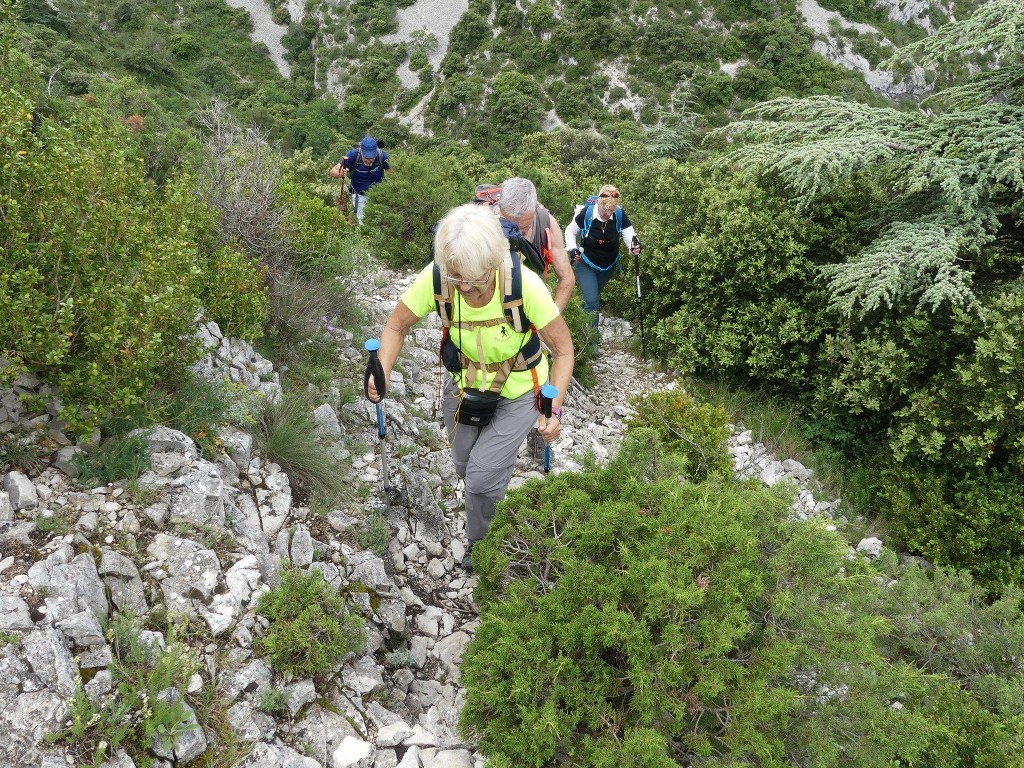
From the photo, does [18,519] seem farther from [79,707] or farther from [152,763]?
[152,763]

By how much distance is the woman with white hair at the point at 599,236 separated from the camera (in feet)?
23.0

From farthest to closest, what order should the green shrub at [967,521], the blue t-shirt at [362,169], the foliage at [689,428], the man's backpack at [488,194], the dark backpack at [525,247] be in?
the blue t-shirt at [362,169] → the man's backpack at [488,194] → the foliage at [689,428] → the green shrub at [967,521] → the dark backpack at [525,247]

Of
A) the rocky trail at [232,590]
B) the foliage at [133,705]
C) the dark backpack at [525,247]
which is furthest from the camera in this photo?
the dark backpack at [525,247]

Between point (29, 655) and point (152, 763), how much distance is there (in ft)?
2.14

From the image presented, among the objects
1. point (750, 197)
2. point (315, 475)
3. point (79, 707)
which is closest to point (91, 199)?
point (315, 475)

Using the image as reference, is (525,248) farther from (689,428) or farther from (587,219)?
(689,428)

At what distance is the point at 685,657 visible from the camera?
2664 millimetres

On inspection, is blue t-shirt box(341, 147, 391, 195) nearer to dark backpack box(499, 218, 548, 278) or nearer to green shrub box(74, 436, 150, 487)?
dark backpack box(499, 218, 548, 278)

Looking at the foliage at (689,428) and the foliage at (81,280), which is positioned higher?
the foliage at (81,280)

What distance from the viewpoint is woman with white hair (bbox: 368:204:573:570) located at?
10.2 feet

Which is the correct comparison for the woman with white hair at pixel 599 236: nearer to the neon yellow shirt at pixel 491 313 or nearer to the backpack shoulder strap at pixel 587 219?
the backpack shoulder strap at pixel 587 219

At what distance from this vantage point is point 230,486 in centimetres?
367

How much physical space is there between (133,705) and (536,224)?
440cm

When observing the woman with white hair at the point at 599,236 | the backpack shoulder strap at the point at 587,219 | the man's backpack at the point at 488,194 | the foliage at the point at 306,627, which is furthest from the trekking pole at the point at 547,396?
the backpack shoulder strap at the point at 587,219
